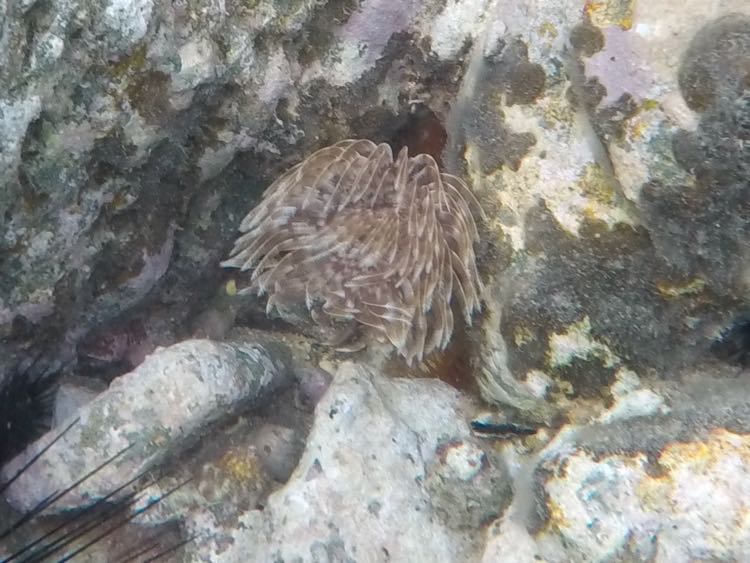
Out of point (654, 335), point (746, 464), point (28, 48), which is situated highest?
point (28, 48)

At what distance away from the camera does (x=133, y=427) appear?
7.78 ft

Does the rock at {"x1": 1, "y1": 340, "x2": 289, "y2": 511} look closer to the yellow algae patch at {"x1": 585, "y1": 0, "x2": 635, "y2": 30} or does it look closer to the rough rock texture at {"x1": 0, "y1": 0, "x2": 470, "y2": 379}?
the rough rock texture at {"x1": 0, "y1": 0, "x2": 470, "y2": 379}

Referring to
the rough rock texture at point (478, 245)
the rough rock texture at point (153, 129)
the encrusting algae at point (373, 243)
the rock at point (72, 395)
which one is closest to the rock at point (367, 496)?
the rough rock texture at point (478, 245)

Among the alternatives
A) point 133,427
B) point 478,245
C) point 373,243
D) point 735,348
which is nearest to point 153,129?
point 373,243

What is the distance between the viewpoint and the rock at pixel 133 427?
237 cm

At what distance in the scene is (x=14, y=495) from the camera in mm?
2432

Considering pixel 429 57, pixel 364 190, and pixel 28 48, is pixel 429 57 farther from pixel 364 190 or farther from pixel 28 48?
pixel 28 48

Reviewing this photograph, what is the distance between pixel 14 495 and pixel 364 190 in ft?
5.61

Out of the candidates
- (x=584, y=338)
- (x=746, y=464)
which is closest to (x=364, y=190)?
(x=584, y=338)

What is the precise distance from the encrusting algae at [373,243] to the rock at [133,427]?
467mm

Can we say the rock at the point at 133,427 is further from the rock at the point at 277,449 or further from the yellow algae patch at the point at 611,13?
the yellow algae patch at the point at 611,13

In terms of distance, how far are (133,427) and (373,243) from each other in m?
1.09

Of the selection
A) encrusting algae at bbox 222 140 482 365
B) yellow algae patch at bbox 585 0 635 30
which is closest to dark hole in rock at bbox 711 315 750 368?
encrusting algae at bbox 222 140 482 365

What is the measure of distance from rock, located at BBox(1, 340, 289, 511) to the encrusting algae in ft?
1.53
